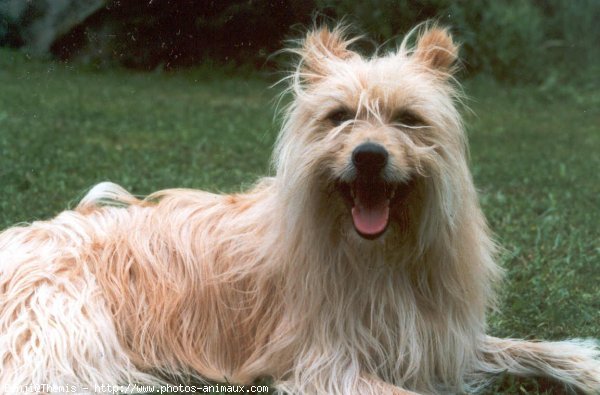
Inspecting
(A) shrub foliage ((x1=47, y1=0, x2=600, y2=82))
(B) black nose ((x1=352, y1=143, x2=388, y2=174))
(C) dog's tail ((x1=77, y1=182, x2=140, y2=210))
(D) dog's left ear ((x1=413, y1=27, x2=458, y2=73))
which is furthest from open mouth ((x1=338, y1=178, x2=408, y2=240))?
(A) shrub foliage ((x1=47, y1=0, x2=600, y2=82))

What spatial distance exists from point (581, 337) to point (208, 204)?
2.22m

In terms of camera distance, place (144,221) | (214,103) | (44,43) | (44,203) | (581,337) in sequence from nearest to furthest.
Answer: (144,221) < (581,337) < (44,203) < (44,43) < (214,103)

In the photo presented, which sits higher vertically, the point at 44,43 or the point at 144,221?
the point at 44,43

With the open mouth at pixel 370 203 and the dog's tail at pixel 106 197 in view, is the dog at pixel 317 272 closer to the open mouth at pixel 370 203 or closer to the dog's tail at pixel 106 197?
the open mouth at pixel 370 203

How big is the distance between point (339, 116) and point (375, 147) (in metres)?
0.38

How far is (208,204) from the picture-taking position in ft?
17.3

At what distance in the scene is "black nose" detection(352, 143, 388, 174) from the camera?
13.1 feet

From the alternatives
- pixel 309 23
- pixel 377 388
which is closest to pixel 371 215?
pixel 377 388

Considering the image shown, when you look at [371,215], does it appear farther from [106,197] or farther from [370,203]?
[106,197]

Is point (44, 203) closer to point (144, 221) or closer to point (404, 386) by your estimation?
point (144, 221)

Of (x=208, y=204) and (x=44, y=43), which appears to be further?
(x=44, y=43)

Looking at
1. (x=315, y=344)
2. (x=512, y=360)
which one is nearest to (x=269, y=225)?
(x=315, y=344)

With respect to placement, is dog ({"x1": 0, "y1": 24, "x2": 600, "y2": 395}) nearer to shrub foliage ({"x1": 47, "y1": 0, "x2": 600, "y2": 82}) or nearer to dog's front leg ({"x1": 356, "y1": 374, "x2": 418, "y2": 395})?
dog's front leg ({"x1": 356, "y1": 374, "x2": 418, "y2": 395})

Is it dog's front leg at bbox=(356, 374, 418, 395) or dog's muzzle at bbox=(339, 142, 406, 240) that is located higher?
dog's muzzle at bbox=(339, 142, 406, 240)
